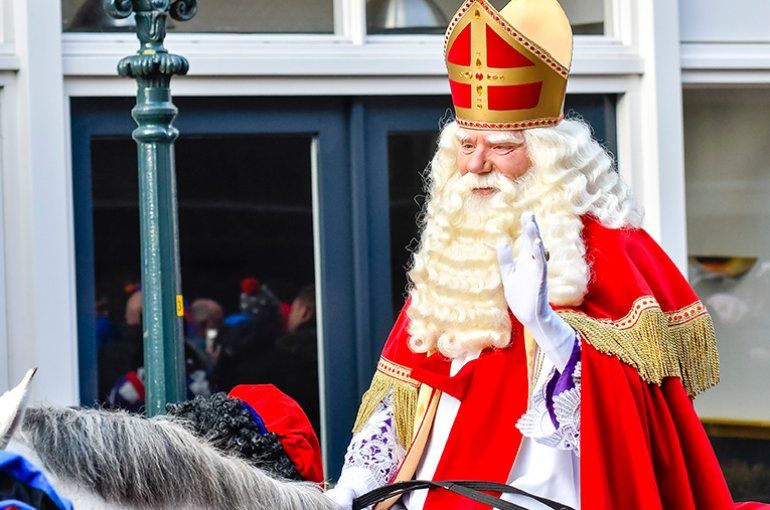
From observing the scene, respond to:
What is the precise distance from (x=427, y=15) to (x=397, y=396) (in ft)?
7.23

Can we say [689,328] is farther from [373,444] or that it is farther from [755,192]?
[755,192]

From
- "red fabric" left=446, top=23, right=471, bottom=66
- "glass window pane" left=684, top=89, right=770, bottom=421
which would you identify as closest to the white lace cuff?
"red fabric" left=446, top=23, right=471, bottom=66

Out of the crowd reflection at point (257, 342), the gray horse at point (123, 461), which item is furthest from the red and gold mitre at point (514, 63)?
the crowd reflection at point (257, 342)

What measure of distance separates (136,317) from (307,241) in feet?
2.26

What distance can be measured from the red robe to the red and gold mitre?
306 millimetres

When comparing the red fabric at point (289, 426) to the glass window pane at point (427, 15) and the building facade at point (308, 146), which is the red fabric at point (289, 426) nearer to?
the building facade at point (308, 146)

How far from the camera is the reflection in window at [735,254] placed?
550 centimetres

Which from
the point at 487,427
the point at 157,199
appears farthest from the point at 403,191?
the point at 487,427

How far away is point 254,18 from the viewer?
16.1 feet

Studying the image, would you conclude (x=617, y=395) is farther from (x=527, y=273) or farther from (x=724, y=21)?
(x=724, y=21)

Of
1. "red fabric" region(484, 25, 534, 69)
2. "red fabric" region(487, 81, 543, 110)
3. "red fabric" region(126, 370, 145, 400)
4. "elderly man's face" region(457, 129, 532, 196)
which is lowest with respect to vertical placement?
"red fabric" region(126, 370, 145, 400)

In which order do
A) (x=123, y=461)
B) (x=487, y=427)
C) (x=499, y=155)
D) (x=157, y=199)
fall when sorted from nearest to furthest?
(x=123, y=461), (x=487, y=427), (x=499, y=155), (x=157, y=199)

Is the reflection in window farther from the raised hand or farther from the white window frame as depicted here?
the raised hand

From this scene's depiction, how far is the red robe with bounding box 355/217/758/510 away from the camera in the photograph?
9.37 ft
